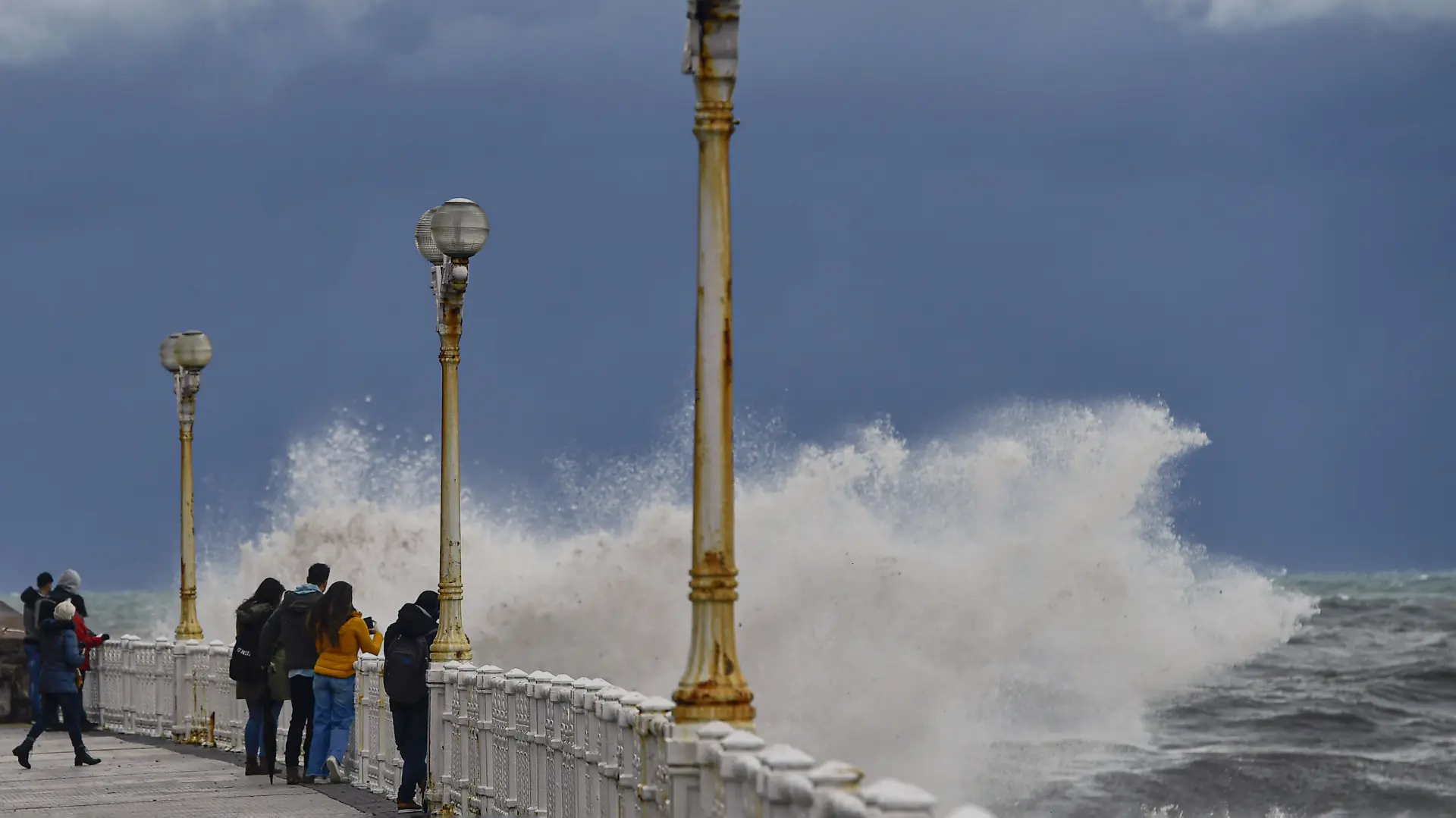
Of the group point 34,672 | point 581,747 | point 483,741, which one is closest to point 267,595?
point 483,741

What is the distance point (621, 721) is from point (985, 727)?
153 feet

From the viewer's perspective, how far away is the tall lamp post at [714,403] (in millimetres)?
9641

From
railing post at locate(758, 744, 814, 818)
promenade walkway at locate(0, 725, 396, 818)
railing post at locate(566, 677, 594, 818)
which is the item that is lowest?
promenade walkway at locate(0, 725, 396, 818)

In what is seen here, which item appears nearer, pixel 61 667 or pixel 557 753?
pixel 557 753

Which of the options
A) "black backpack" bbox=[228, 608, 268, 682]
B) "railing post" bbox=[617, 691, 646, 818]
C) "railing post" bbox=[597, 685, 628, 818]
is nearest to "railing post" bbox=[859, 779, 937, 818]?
"railing post" bbox=[617, 691, 646, 818]

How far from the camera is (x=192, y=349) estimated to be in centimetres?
2506

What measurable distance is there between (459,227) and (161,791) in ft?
17.8

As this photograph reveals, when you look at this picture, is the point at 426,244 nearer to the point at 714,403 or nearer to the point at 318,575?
the point at 318,575

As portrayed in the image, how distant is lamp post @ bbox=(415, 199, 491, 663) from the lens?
15.9 m

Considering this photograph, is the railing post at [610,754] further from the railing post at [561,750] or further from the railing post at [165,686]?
the railing post at [165,686]

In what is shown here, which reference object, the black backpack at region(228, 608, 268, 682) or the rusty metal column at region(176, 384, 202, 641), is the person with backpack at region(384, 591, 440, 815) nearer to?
the black backpack at region(228, 608, 268, 682)

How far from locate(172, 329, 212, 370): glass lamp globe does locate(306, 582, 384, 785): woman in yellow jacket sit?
28.0 feet

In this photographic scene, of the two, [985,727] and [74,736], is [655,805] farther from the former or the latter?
[985,727]

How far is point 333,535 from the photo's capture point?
67875 mm
